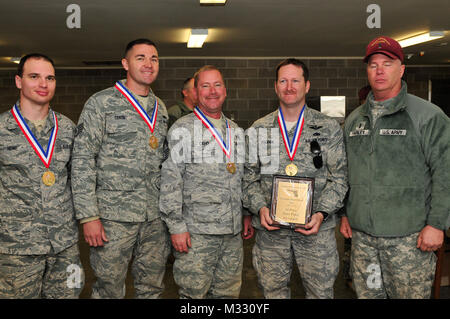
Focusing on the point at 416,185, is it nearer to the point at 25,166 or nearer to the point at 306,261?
the point at 306,261

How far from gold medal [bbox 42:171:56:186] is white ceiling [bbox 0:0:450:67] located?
2.80 metres

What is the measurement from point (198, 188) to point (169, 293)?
1627 mm

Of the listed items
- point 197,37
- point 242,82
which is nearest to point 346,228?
point 197,37

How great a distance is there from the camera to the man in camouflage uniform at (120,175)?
2.32m

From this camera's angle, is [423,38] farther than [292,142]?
Yes

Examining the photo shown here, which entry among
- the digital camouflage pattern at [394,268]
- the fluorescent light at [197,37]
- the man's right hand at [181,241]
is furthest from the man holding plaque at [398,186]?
the fluorescent light at [197,37]

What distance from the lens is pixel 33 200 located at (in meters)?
2.20

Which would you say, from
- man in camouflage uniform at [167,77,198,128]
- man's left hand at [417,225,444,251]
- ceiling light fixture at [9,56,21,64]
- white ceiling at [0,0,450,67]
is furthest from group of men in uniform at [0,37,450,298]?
ceiling light fixture at [9,56,21,64]

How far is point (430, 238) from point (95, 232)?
6.23 ft

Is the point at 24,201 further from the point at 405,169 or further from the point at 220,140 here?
the point at 405,169

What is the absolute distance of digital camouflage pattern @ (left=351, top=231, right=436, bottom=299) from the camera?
220 centimetres

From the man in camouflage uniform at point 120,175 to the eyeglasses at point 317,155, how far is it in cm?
95

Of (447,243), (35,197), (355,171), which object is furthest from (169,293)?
(447,243)
